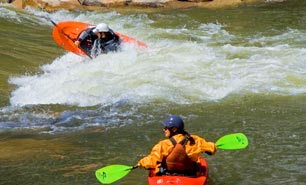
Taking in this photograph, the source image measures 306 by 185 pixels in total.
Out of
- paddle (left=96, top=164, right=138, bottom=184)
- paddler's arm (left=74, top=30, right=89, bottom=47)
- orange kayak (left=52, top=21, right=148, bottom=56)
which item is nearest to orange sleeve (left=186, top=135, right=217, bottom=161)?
paddle (left=96, top=164, right=138, bottom=184)

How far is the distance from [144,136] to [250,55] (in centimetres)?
472

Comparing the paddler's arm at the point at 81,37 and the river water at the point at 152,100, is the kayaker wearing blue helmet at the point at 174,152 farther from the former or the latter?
the paddler's arm at the point at 81,37

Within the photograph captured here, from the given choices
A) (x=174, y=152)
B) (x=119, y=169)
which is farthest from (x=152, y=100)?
(x=174, y=152)

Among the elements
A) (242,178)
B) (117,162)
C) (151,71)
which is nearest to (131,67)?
(151,71)

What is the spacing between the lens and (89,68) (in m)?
9.73

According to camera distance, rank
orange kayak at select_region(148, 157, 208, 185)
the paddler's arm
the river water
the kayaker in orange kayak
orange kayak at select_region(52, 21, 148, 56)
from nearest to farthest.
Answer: orange kayak at select_region(148, 157, 208, 185), the river water, the kayaker in orange kayak, the paddler's arm, orange kayak at select_region(52, 21, 148, 56)

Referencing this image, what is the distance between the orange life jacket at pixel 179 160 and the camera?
4.34 metres

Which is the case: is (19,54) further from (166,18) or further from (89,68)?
(166,18)

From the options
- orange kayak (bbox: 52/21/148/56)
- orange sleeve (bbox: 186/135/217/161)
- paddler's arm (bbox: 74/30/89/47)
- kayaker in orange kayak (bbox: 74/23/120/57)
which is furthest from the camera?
orange kayak (bbox: 52/21/148/56)

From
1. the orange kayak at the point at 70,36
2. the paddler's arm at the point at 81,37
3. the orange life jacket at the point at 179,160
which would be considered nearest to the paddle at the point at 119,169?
the orange life jacket at the point at 179,160

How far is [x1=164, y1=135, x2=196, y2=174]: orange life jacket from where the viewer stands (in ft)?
14.2

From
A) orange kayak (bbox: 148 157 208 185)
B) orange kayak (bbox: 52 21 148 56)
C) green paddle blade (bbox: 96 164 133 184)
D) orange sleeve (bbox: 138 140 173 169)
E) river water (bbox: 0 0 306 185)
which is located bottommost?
river water (bbox: 0 0 306 185)

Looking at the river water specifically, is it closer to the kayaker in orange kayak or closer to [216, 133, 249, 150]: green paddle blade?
the kayaker in orange kayak

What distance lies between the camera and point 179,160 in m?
4.39
